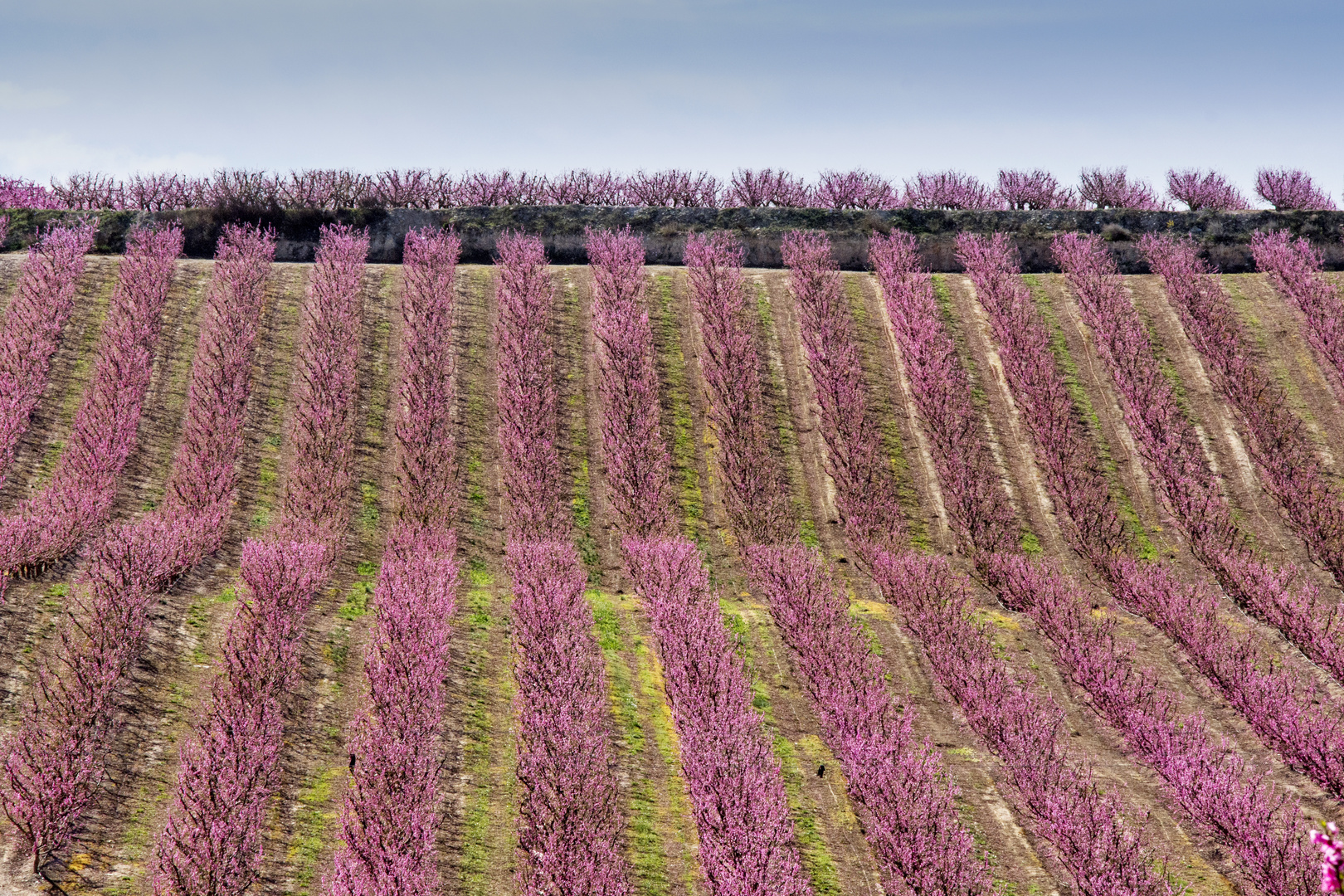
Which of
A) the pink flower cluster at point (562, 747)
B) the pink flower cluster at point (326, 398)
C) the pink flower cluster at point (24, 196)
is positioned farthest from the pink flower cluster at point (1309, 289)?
the pink flower cluster at point (24, 196)

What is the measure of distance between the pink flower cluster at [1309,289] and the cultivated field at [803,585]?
0.24 m

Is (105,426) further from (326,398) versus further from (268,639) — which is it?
(268,639)

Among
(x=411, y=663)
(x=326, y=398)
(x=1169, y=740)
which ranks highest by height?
(x=326, y=398)

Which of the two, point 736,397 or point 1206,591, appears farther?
point 736,397

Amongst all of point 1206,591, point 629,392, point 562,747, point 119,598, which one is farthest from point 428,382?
point 1206,591

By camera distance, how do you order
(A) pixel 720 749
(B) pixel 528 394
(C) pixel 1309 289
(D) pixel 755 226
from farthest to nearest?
(D) pixel 755 226, (C) pixel 1309 289, (B) pixel 528 394, (A) pixel 720 749

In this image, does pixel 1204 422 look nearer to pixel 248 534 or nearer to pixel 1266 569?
pixel 1266 569

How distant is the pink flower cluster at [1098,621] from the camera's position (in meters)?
10.7

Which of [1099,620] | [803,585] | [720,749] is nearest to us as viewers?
[720,749]

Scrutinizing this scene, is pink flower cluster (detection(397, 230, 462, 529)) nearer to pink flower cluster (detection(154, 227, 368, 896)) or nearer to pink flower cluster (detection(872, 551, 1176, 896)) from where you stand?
pink flower cluster (detection(154, 227, 368, 896))

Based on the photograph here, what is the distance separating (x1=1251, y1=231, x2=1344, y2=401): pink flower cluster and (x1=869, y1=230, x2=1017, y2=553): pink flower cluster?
847 centimetres

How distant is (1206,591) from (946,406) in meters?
6.69

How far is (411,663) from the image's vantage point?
12914mm

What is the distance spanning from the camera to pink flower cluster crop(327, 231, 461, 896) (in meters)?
9.80
